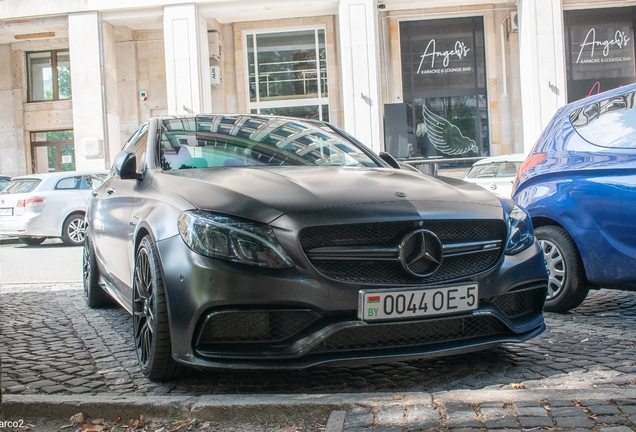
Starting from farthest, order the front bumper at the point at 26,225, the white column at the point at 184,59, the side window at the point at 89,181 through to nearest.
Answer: the white column at the point at 184,59
the side window at the point at 89,181
the front bumper at the point at 26,225

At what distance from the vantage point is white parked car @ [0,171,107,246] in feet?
47.8

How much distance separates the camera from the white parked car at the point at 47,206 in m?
14.6

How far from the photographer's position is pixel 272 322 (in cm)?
327

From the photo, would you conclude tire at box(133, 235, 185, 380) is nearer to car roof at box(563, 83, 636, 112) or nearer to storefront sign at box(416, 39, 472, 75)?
car roof at box(563, 83, 636, 112)

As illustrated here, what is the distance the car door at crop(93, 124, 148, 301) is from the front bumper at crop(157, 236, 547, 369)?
1.10 meters

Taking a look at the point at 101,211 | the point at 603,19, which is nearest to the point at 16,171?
the point at 603,19

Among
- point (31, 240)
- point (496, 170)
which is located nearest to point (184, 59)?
point (31, 240)

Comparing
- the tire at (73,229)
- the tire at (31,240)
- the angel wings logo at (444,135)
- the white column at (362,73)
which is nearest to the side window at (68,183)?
the tire at (73,229)

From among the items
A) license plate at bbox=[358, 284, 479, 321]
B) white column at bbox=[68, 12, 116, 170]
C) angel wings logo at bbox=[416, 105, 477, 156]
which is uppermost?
white column at bbox=[68, 12, 116, 170]

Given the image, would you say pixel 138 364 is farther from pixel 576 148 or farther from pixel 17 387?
pixel 576 148

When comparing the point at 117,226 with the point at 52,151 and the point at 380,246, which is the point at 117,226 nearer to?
the point at 380,246

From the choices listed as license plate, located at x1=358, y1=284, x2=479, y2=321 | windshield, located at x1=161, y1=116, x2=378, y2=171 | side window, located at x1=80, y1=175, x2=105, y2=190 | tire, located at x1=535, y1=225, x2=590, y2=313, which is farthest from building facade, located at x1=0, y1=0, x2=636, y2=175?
license plate, located at x1=358, y1=284, x2=479, y2=321

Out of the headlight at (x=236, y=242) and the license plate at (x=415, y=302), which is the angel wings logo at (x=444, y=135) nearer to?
the license plate at (x=415, y=302)

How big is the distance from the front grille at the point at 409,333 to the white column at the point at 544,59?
17603 millimetres
